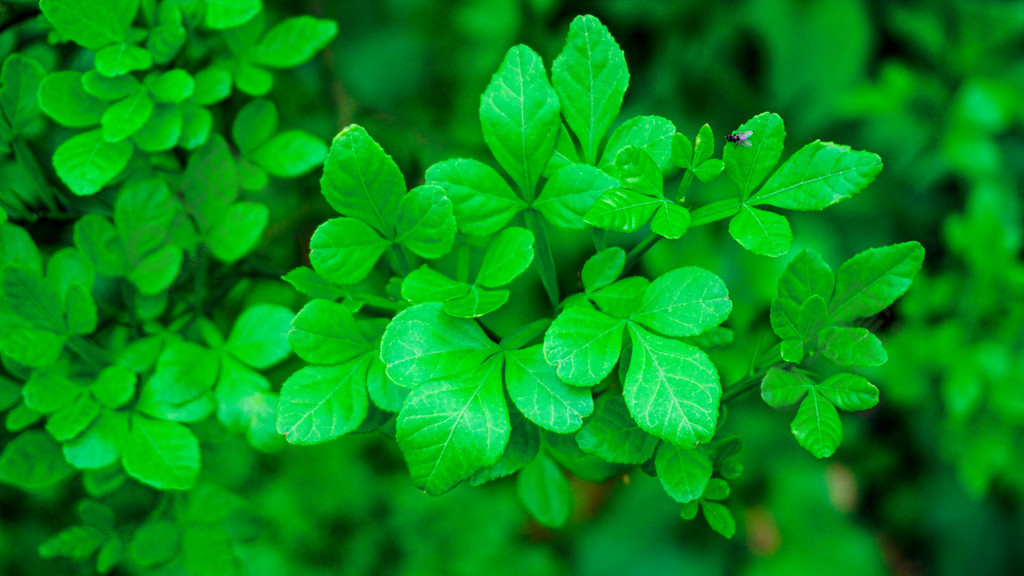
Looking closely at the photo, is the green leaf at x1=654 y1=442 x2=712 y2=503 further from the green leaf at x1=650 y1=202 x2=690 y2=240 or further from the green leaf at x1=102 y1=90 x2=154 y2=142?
the green leaf at x1=102 y1=90 x2=154 y2=142

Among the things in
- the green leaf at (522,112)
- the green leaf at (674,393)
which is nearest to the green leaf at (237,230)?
the green leaf at (522,112)

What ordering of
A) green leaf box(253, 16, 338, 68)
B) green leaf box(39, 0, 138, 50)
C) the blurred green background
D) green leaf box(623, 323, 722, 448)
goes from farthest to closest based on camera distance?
the blurred green background, green leaf box(253, 16, 338, 68), green leaf box(39, 0, 138, 50), green leaf box(623, 323, 722, 448)

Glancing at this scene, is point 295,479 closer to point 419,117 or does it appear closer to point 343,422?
point 419,117

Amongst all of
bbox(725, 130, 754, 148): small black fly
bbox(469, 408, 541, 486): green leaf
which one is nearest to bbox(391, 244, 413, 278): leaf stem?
bbox(469, 408, 541, 486): green leaf

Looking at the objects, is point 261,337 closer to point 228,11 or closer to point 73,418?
point 73,418

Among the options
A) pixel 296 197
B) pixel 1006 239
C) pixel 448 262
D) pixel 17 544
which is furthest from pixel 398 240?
pixel 1006 239

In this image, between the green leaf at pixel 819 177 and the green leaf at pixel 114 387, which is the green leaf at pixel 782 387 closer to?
the green leaf at pixel 819 177

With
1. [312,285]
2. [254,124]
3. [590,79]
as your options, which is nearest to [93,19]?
[254,124]
